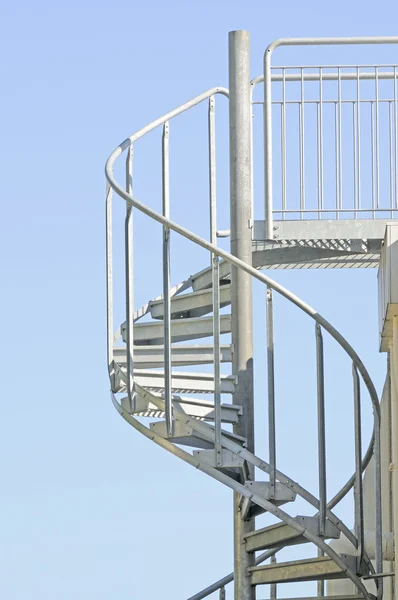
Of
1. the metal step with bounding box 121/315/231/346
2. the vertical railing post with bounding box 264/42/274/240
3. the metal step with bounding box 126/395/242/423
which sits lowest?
the metal step with bounding box 126/395/242/423

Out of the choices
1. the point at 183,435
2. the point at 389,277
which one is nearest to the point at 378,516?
the point at 183,435

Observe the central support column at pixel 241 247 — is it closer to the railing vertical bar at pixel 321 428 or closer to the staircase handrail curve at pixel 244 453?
the staircase handrail curve at pixel 244 453

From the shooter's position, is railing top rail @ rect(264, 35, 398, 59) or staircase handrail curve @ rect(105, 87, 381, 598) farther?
railing top rail @ rect(264, 35, 398, 59)

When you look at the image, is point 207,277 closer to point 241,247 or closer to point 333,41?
point 241,247

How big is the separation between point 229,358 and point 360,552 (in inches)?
62.2

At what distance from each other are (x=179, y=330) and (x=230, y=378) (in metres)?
0.52

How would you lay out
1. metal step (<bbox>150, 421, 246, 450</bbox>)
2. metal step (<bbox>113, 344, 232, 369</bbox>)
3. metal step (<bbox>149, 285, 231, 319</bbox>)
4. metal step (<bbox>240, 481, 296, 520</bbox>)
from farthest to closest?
metal step (<bbox>149, 285, 231, 319</bbox>) → metal step (<bbox>113, 344, 232, 369</bbox>) → metal step (<bbox>150, 421, 246, 450</bbox>) → metal step (<bbox>240, 481, 296, 520</bbox>)

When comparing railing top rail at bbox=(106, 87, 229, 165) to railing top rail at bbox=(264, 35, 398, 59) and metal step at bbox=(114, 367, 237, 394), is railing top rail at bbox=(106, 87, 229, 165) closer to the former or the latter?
railing top rail at bbox=(264, 35, 398, 59)

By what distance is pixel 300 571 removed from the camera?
9211 millimetres

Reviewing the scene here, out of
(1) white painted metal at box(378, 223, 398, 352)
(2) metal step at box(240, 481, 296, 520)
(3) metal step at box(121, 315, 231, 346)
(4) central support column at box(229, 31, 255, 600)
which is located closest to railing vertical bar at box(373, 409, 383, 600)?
(2) metal step at box(240, 481, 296, 520)

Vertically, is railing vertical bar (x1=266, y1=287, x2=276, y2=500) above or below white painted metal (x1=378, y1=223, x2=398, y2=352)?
below

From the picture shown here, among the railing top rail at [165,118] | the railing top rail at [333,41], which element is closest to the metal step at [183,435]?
the railing top rail at [165,118]

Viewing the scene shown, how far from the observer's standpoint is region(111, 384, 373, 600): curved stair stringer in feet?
28.8

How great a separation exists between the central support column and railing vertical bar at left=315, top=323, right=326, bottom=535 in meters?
0.61
